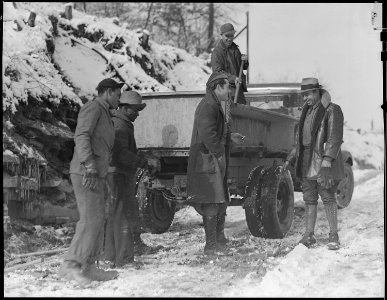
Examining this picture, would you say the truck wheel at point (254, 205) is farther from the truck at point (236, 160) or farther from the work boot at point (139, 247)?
the work boot at point (139, 247)

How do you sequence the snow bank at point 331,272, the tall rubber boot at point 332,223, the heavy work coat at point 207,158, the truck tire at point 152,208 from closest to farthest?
the snow bank at point 331,272
the heavy work coat at point 207,158
the tall rubber boot at point 332,223
the truck tire at point 152,208

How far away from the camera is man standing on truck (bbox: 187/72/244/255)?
6.39 meters

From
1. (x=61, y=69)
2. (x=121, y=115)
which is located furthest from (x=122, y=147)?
(x=61, y=69)

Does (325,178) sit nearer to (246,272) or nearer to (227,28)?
(246,272)

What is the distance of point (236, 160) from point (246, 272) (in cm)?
200

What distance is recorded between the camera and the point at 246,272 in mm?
5703

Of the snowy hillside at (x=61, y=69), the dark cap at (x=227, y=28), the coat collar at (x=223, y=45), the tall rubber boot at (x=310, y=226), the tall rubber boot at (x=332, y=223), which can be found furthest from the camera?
the snowy hillside at (x=61, y=69)

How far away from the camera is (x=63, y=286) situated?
17.1ft

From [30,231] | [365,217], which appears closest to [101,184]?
[30,231]

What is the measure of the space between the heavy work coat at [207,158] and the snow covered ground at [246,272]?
66 centimetres

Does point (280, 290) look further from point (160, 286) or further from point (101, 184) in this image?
point (101, 184)

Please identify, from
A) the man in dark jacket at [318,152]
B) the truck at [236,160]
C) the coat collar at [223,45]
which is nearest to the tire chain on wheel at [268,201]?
the truck at [236,160]

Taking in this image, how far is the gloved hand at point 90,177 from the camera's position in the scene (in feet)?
17.2

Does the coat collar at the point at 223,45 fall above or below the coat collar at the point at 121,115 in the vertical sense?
above
